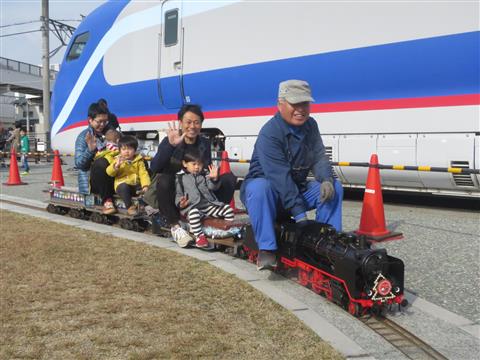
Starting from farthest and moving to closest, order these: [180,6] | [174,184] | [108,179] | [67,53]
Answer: [67,53] < [180,6] < [108,179] < [174,184]

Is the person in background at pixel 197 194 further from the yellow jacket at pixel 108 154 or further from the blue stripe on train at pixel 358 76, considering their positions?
the blue stripe on train at pixel 358 76

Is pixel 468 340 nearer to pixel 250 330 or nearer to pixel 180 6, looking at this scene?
pixel 250 330

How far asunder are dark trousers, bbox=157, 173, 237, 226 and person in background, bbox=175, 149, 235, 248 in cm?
6

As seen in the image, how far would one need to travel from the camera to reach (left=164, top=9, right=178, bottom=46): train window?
8992 mm

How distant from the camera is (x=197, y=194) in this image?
4805 mm

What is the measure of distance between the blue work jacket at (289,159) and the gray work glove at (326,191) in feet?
0.42

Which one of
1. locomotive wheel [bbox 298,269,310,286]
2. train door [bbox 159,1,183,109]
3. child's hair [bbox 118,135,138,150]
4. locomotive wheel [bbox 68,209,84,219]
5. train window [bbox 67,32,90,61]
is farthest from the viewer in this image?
train window [bbox 67,32,90,61]

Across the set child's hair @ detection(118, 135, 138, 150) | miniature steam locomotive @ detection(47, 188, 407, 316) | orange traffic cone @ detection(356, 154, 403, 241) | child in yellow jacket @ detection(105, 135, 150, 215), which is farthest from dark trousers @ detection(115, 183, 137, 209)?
orange traffic cone @ detection(356, 154, 403, 241)

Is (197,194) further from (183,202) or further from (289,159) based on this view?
(289,159)

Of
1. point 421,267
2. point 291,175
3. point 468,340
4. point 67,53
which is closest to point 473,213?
point 421,267

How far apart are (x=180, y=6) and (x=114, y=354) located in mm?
7554

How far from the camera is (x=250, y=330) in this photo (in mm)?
2777

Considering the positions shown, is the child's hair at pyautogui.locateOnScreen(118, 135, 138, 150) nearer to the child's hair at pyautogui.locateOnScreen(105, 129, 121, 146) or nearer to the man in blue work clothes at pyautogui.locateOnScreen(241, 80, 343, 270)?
the child's hair at pyautogui.locateOnScreen(105, 129, 121, 146)

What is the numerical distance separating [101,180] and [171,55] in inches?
156
